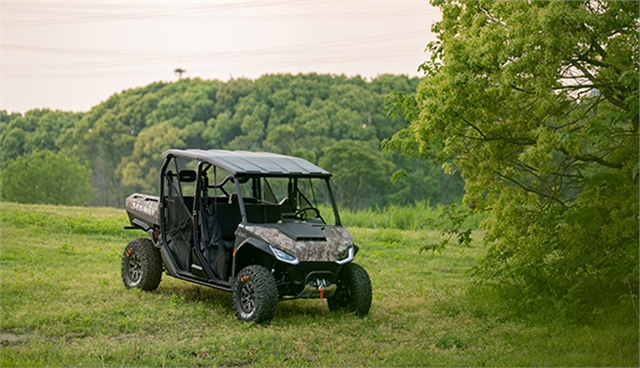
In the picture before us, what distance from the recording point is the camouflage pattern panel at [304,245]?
9906 millimetres

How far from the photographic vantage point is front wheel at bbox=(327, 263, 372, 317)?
10.4 m

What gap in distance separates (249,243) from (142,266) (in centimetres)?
251

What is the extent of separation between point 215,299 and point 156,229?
143cm

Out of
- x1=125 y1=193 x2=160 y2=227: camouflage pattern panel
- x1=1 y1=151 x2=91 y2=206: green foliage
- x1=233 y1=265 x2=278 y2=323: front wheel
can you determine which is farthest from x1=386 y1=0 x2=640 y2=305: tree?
x1=1 y1=151 x2=91 y2=206: green foliage

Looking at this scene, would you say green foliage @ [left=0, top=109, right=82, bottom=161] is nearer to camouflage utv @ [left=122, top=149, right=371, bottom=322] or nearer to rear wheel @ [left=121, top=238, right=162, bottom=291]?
rear wheel @ [left=121, top=238, right=162, bottom=291]

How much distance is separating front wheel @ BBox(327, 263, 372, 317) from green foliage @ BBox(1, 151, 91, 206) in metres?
53.8

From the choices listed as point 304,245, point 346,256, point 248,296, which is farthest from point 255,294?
point 346,256

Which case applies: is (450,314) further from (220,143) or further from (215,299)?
(220,143)

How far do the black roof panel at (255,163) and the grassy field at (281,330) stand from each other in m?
1.87

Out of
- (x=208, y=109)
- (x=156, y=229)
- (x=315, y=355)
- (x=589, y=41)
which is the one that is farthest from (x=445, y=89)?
(x=208, y=109)

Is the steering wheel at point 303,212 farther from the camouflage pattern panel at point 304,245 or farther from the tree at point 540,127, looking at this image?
the tree at point 540,127

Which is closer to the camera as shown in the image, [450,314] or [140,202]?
[450,314]

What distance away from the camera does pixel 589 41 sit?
31.7ft

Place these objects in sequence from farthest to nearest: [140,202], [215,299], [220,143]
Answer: [220,143]
[140,202]
[215,299]
